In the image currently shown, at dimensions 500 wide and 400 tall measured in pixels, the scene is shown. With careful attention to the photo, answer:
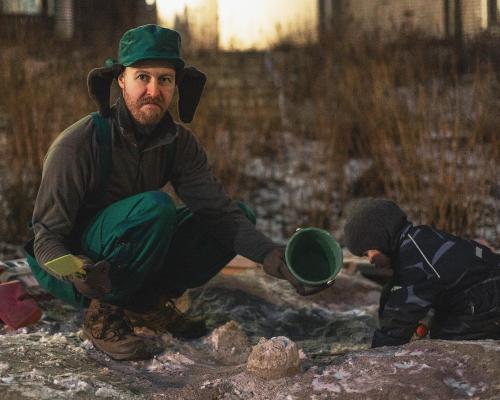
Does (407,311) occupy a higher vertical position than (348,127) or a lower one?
lower

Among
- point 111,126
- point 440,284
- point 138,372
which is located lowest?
point 138,372

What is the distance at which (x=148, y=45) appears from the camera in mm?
3430

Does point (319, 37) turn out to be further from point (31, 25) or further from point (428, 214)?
point (428, 214)

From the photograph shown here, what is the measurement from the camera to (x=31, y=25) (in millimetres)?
11258

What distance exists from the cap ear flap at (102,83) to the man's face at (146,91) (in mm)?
63

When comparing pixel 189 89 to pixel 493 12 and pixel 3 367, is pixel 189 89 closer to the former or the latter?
pixel 3 367

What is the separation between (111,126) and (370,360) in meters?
1.31

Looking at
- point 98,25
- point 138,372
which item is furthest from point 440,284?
point 98,25

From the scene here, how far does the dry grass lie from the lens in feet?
20.9

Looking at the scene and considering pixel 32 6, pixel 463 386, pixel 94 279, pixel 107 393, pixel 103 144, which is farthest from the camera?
pixel 32 6

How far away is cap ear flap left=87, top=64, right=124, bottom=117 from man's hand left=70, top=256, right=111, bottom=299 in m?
0.62

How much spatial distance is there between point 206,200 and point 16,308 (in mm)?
926

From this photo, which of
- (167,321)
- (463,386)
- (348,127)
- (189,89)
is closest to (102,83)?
(189,89)

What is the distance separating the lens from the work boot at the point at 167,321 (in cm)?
386
